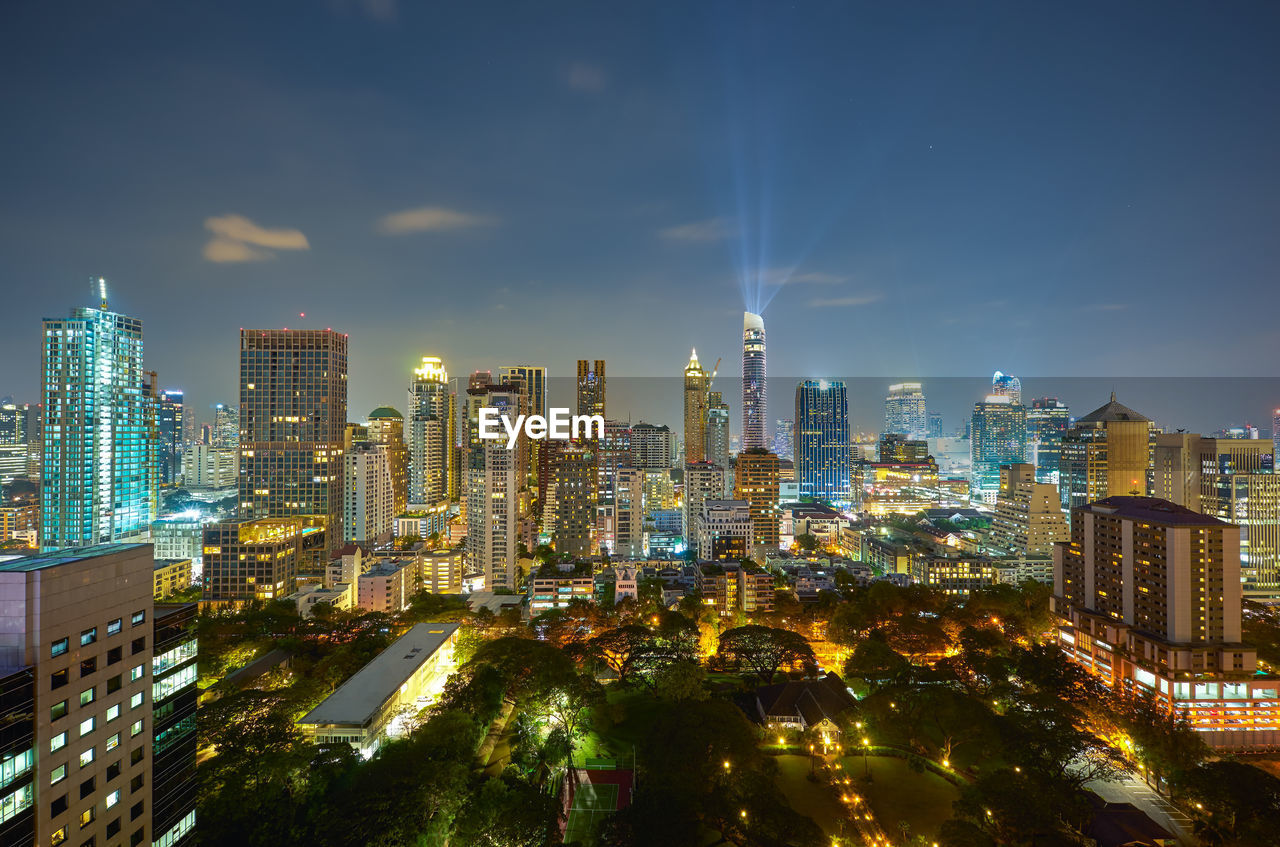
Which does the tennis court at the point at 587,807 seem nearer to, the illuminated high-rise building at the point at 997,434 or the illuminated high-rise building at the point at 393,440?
the illuminated high-rise building at the point at 393,440

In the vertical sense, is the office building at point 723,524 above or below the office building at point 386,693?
above

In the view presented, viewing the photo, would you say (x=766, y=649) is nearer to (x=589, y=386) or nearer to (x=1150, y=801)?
(x=1150, y=801)

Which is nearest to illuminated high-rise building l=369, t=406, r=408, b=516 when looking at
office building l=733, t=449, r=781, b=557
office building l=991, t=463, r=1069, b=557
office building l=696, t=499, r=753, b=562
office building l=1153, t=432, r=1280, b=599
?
office building l=696, t=499, r=753, b=562

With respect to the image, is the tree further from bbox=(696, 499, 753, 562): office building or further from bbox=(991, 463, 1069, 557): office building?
bbox=(991, 463, 1069, 557): office building

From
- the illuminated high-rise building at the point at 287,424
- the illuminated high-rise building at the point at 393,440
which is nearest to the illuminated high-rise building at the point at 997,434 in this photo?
the illuminated high-rise building at the point at 393,440

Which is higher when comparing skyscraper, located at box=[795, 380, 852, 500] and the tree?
skyscraper, located at box=[795, 380, 852, 500]

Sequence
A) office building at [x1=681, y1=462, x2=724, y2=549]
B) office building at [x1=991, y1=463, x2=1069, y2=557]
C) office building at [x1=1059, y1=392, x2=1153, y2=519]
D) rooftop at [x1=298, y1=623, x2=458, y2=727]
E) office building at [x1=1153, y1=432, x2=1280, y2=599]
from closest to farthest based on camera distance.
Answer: rooftop at [x1=298, y1=623, x2=458, y2=727] → office building at [x1=1153, y1=432, x2=1280, y2=599] → office building at [x1=991, y1=463, x2=1069, y2=557] → office building at [x1=1059, y1=392, x2=1153, y2=519] → office building at [x1=681, y1=462, x2=724, y2=549]

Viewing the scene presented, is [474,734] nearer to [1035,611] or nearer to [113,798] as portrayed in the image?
[113,798]

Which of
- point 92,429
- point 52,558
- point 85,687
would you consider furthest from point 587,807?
point 92,429
